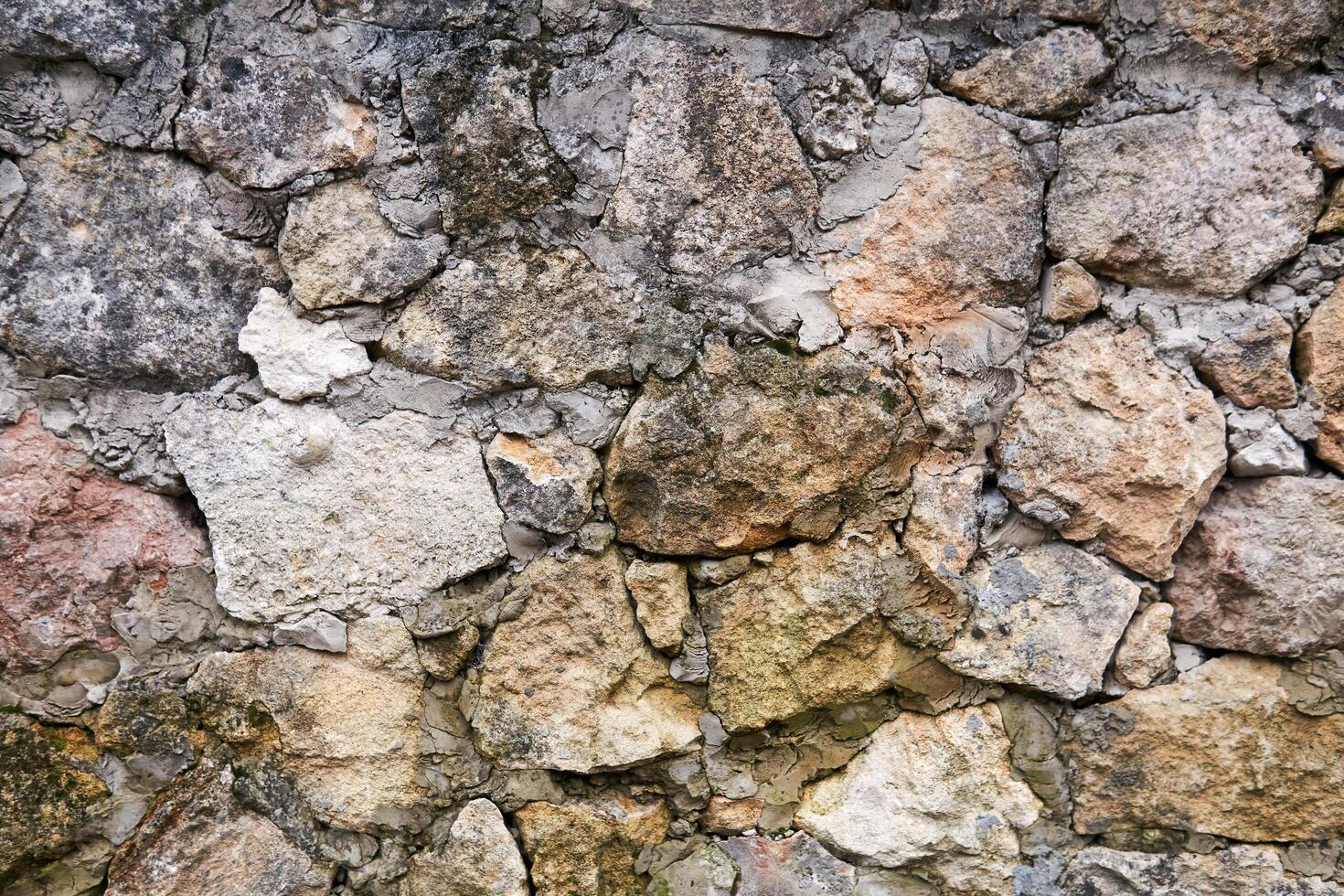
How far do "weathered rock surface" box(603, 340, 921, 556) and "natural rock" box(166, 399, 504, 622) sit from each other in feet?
0.92

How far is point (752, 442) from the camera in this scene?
155cm

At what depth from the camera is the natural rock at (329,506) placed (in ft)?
5.04

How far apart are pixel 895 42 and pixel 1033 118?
0.27 meters

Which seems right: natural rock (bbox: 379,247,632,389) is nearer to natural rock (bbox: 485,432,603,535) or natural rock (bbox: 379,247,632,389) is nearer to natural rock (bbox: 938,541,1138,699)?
natural rock (bbox: 485,432,603,535)

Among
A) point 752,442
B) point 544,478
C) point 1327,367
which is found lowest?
point 544,478

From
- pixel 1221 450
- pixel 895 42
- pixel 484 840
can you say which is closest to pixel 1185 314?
pixel 1221 450

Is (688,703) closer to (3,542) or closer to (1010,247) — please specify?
(1010,247)

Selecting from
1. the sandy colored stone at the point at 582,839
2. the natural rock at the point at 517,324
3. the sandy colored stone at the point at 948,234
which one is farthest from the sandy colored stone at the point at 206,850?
the sandy colored stone at the point at 948,234

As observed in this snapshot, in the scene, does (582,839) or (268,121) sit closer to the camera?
(268,121)

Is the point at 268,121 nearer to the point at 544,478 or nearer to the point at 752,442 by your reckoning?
the point at 544,478

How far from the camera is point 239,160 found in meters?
1.47

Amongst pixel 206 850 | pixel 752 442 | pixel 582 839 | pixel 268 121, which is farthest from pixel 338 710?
pixel 268 121

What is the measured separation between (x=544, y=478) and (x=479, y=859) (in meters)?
0.69

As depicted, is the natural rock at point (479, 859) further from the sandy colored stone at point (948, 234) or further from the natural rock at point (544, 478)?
the sandy colored stone at point (948, 234)
